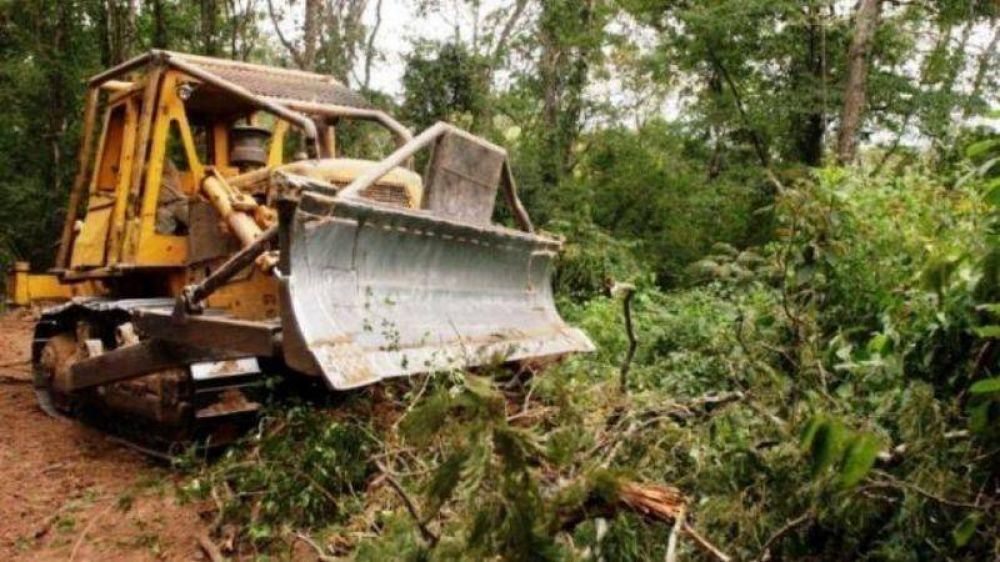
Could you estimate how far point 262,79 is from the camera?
6.29 m

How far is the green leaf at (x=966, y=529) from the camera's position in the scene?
7.41 feet

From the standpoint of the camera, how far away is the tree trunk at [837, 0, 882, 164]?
12125 mm

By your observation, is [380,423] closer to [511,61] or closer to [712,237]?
[712,237]

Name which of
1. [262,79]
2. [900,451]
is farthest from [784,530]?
[262,79]

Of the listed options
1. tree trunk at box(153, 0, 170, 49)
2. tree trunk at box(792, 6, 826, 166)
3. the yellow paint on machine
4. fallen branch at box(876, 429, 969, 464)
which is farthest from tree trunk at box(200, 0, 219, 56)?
fallen branch at box(876, 429, 969, 464)

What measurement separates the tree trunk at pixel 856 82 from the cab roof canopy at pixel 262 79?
793 cm

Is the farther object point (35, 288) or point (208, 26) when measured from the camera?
point (208, 26)

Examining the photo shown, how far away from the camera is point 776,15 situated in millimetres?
13758

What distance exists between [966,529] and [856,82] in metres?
11.2

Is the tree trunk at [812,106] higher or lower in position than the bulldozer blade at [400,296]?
higher

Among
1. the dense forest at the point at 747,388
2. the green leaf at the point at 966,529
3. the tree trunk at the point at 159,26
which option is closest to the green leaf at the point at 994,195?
the dense forest at the point at 747,388

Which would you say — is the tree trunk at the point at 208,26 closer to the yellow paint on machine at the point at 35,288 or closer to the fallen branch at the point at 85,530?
the yellow paint on machine at the point at 35,288

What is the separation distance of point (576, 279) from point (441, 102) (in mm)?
5536

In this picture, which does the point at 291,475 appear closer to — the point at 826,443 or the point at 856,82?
the point at 826,443
